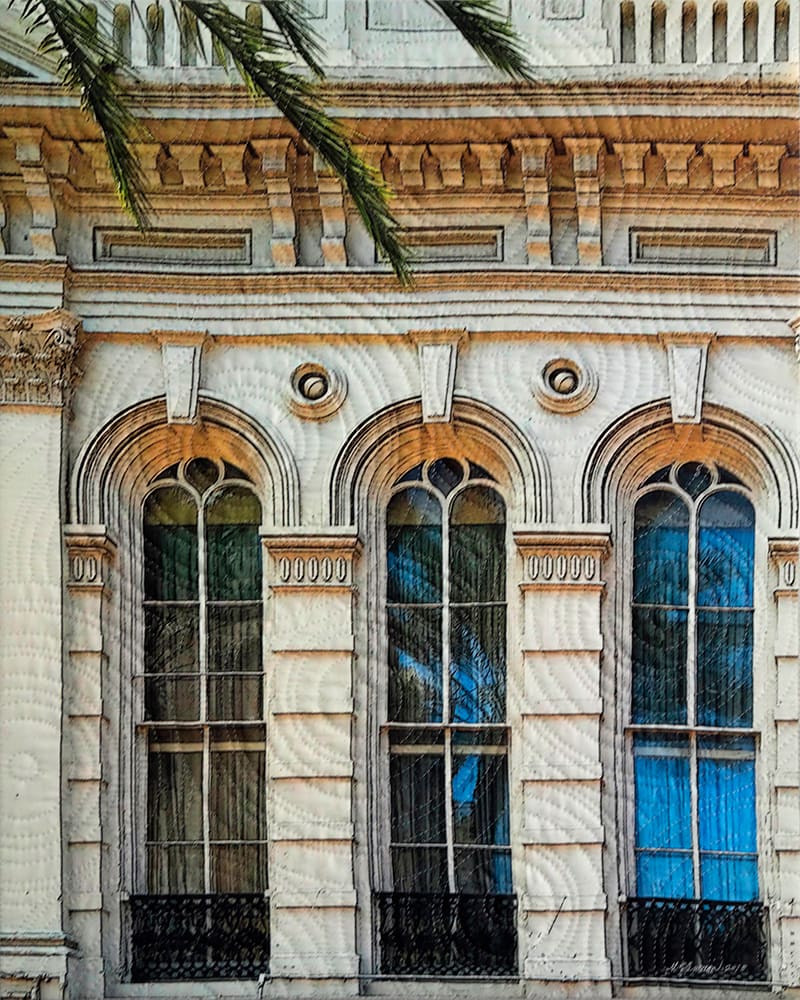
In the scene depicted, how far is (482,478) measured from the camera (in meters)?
18.7

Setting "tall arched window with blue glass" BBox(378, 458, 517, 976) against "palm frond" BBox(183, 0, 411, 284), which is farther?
"tall arched window with blue glass" BBox(378, 458, 517, 976)

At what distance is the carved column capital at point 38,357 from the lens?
18.3 metres

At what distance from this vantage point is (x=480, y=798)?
18.2 meters

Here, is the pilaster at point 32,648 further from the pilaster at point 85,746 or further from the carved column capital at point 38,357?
the pilaster at point 85,746

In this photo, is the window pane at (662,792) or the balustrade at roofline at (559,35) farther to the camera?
the balustrade at roofline at (559,35)

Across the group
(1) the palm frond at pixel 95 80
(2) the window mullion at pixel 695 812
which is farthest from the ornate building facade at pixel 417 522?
(1) the palm frond at pixel 95 80

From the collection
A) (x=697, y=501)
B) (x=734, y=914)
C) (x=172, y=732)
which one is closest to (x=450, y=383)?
(x=697, y=501)

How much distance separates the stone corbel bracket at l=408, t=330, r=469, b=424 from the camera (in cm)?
1844

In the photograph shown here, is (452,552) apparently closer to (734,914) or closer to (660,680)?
(660,680)

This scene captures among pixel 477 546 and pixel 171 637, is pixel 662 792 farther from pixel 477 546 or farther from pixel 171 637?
pixel 171 637

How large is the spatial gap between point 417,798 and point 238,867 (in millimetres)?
1426

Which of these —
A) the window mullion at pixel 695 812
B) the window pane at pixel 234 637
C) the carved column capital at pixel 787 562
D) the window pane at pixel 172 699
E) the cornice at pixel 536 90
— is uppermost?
the cornice at pixel 536 90

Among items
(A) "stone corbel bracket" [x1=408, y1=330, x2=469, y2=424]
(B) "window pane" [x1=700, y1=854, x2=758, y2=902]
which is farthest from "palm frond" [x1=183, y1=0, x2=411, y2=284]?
(B) "window pane" [x1=700, y1=854, x2=758, y2=902]

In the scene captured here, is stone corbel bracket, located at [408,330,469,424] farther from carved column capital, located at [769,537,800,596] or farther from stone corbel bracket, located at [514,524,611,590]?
carved column capital, located at [769,537,800,596]
